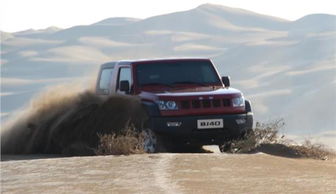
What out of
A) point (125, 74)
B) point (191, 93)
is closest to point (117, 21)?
point (125, 74)

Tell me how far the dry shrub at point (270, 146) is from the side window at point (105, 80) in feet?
9.15

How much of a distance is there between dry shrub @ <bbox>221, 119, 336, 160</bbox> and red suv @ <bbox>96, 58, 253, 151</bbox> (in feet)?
0.58

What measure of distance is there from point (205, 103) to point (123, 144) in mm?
1461

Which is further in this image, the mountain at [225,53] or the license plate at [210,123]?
the mountain at [225,53]

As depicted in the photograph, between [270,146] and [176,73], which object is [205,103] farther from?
[270,146]

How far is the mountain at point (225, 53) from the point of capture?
7100cm

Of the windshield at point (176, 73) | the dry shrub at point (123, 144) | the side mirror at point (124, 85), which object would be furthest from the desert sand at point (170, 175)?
the windshield at point (176, 73)

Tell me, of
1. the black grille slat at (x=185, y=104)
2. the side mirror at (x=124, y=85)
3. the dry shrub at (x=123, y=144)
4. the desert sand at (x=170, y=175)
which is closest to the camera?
the desert sand at (x=170, y=175)

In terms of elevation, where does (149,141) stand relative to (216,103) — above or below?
below

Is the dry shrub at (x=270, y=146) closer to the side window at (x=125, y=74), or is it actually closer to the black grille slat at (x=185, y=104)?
the black grille slat at (x=185, y=104)

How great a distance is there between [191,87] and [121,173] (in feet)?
11.8

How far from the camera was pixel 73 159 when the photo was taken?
37.6 feet

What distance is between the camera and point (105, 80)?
15.0 metres

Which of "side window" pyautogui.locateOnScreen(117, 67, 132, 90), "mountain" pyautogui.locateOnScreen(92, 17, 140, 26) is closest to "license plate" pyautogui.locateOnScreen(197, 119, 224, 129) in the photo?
"side window" pyautogui.locateOnScreen(117, 67, 132, 90)
